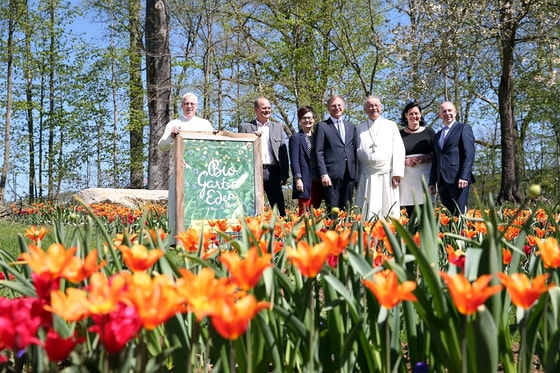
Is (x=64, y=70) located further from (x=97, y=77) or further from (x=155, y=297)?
(x=155, y=297)

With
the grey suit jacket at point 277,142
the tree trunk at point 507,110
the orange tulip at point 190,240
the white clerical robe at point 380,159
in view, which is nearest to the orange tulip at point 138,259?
the orange tulip at point 190,240

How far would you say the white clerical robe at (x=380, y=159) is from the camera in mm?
4938

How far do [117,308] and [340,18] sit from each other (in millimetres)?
15460

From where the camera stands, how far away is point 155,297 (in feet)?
2.78

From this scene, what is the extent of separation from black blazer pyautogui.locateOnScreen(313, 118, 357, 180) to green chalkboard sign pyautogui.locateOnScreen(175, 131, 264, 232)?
0.56m

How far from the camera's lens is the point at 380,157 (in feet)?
16.2

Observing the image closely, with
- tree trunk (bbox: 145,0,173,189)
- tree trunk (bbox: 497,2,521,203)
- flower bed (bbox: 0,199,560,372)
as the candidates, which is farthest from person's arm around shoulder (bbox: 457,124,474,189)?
tree trunk (bbox: 145,0,173,189)

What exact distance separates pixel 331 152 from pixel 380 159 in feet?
1.50

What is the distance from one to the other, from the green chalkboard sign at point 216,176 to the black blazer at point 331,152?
558 mm

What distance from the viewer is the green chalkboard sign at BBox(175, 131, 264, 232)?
4.79m

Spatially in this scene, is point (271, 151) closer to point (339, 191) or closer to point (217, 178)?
point (217, 178)

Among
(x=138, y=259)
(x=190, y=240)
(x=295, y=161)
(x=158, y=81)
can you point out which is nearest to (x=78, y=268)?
(x=138, y=259)

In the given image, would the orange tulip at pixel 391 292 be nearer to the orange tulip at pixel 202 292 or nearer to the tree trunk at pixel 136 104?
the orange tulip at pixel 202 292

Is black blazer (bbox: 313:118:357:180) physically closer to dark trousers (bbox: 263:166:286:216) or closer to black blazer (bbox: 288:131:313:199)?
black blazer (bbox: 288:131:313:199)
